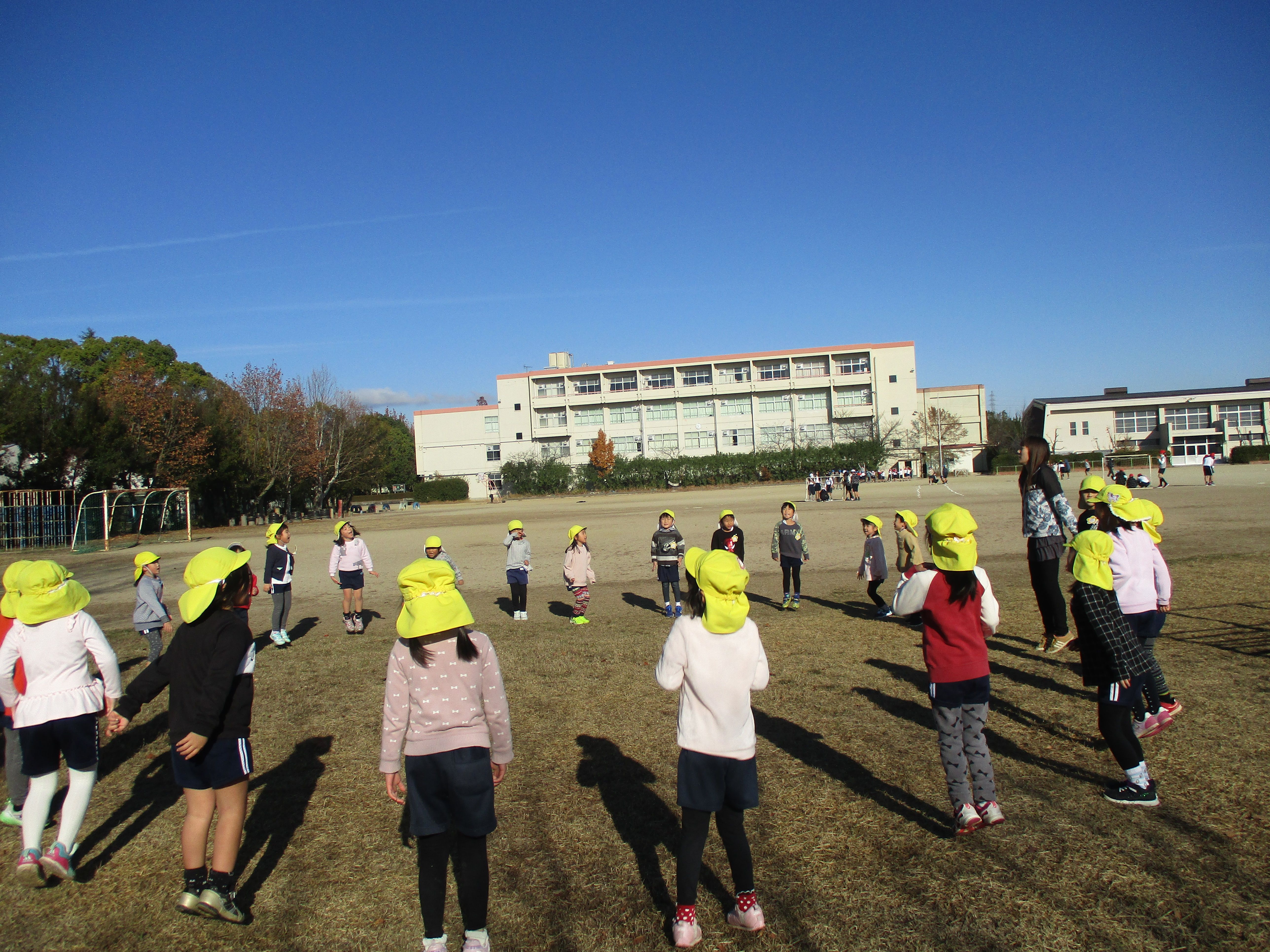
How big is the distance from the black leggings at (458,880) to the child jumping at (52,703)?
2.05 m

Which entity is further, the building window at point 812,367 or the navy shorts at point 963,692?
the building window at point 812,367

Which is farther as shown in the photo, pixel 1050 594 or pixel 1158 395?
pixel 1158 395

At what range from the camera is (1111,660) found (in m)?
4.14

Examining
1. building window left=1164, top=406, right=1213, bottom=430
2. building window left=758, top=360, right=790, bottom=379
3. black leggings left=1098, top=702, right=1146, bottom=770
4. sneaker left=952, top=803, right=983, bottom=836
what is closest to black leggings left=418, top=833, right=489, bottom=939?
sneaker left=952, top=803, right=983, bottom=836

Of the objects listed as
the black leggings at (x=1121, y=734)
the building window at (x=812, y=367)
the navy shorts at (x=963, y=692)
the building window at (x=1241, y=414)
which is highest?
the building window at (x=812, y=367)

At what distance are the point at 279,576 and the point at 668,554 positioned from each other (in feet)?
17.5

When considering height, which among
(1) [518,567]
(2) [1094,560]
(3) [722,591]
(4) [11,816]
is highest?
(3) [722,591]

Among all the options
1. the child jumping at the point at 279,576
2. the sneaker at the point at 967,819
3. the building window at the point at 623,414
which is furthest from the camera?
the building window at the point at 623,414

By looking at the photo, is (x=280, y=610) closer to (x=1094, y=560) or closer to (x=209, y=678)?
(x=209, y=678)

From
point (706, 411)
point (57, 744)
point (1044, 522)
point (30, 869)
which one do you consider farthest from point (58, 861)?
point (706, 411)

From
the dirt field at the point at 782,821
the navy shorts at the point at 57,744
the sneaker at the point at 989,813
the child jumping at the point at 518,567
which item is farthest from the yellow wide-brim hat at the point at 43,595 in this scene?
the child jumping at the point at 518,567

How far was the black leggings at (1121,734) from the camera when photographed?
4090 millimetres

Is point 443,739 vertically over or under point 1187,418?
under

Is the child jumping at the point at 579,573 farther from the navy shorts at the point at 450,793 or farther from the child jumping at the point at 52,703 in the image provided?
the navy shorts at the point at 450,793
